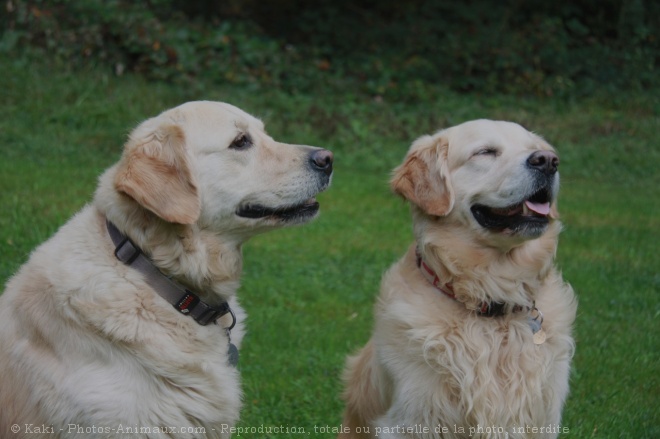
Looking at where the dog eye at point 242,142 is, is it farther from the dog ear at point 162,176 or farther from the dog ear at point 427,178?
the dog ear at point 427,178

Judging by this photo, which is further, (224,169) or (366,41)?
(366,41)

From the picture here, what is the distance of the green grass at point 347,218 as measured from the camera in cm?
533

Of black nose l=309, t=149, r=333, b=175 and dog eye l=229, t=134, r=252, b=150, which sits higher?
dog eye l=229, t=134, r=252, b=150

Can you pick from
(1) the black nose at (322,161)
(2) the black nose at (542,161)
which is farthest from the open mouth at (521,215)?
(1) the black nose at (322,161)

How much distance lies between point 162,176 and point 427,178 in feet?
4.22

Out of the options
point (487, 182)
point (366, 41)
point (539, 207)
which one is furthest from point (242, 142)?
point (366, 41)

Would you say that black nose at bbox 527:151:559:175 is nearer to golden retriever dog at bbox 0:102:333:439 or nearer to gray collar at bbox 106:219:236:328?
golden retriever dog at bbox 0:102:333:439

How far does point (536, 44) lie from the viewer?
657 inches

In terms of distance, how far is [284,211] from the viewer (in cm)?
383

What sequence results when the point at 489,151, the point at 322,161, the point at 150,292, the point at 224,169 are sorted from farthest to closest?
the point at 489,151 → the point at 322,161 → the point at 224,169 → the point at 150,292

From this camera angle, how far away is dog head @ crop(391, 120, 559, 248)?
156 inches

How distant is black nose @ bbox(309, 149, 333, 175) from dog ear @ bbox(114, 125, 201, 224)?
577mm

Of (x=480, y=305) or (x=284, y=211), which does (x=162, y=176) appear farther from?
(x=480, y=305)

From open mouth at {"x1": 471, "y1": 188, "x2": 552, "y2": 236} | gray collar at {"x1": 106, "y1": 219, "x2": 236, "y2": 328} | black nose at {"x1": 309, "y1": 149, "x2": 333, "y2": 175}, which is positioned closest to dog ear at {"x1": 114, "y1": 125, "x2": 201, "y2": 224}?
gray collar at {"x1": 106, "y1": 219, "x2": 236, "y2": 328}
